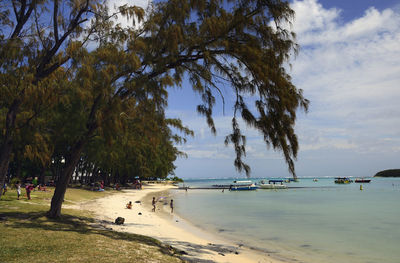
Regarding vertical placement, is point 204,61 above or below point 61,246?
above

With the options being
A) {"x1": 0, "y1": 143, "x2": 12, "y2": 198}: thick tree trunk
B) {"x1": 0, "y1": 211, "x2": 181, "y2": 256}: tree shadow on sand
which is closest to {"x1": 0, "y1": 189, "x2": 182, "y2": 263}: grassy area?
{"x1": 0, "y1": 211, "x2": 181, "y2": 256}: tree shadow on sand

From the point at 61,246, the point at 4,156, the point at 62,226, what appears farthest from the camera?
the point at 62,226

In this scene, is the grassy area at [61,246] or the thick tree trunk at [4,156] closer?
the grassy area at [61,246]

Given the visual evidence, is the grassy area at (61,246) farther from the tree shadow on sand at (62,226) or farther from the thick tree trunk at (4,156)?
the thick tree trunk at (4,156)

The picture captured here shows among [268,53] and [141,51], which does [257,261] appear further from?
[141,51]

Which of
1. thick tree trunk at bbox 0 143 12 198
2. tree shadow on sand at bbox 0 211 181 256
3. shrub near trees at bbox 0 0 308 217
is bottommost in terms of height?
tree shadow on sand at bbox 0 211 181 256

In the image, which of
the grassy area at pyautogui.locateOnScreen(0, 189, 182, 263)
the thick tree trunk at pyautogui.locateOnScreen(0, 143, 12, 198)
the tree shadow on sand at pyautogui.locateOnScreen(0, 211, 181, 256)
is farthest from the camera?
the tree shadow on sand at pyautogui.locateOnScreen(0, 211, 181, 256)

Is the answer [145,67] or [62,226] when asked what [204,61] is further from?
[62,226]

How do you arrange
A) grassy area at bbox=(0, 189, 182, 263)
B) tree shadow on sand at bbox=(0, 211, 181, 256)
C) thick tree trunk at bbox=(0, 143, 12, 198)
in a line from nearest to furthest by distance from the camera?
1. grassy area at bbox=(0, 189, 182, 263)
2. thick tree trunk at bbox=(0, 143, 12, 198)
3. tree shadow on sand at bbox=(0, 211, 181, 256)

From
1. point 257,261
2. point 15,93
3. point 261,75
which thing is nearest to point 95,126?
point 15,93

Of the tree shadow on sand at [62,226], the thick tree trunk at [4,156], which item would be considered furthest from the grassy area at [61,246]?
the thick tree trunk at [4,156]

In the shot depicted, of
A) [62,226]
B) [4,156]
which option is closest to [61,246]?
[62,226]

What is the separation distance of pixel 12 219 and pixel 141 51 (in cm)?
915

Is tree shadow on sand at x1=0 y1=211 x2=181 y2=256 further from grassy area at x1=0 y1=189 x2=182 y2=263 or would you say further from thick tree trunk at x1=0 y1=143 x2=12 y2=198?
thick tree trunk at x1=0 y1=143 x2=12 y2=198
